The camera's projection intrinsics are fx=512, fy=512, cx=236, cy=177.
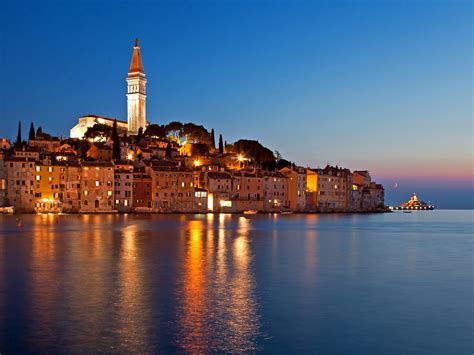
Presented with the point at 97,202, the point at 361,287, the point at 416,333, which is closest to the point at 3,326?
the point at 416,333

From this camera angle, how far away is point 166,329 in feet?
32.1

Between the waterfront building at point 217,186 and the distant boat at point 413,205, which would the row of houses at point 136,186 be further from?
the distant boat at point 413,205

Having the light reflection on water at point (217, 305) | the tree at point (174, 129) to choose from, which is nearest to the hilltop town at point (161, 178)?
the tree at point (174, 129)

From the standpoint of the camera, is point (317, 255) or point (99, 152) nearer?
point (317, 255)

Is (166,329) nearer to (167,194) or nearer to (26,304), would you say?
(26,304)

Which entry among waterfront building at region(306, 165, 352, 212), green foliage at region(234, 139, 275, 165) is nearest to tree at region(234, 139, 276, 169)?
green foliage at region(234, 139, 275, 165)

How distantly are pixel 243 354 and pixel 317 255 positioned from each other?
1505cm

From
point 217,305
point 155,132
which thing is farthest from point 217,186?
point 217,305

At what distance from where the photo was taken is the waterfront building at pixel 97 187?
5856 cm

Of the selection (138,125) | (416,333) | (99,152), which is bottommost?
(416,333)

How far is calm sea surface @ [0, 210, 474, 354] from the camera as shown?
9.15 meters

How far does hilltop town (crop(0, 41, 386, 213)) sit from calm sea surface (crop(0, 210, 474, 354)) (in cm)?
3589

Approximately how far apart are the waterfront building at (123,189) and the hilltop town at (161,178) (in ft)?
0.38

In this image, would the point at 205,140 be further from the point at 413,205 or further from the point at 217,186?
the point at 413,205
